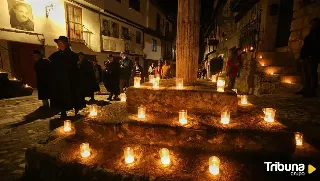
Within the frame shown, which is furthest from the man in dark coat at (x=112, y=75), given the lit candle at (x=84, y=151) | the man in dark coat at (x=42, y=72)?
the lit candle at (x=84, y=151)

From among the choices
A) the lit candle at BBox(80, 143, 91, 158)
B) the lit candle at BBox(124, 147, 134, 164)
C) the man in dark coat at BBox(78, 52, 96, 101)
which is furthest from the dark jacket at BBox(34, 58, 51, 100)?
the lit candle at BBox(124, 147, 134, 164)

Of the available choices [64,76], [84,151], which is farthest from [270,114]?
[64,76]

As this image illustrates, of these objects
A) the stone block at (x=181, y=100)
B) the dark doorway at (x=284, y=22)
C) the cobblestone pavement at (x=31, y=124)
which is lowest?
the cobblestone pavement at (x=31, y=124)

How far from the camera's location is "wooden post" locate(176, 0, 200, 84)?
159 inches

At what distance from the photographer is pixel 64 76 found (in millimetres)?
5270

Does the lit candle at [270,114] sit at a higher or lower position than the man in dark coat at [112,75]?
lower

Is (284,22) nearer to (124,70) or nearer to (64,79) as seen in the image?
(124,70)

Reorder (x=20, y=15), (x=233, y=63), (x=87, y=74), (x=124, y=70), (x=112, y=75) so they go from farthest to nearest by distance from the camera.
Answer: (x=20, y=15)
(x=124, y=70)
(x=112, y=75)
(x=233, y=63)
(x=87, y=74)

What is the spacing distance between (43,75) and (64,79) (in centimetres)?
223

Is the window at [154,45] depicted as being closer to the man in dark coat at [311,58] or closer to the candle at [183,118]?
the man in dark coat at [311,58]

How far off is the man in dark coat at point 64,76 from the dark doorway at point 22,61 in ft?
27.5

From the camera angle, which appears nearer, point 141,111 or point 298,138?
point 298,138

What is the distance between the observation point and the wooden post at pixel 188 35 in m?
4.03

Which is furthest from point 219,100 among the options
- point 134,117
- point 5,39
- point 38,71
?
point 5,39
